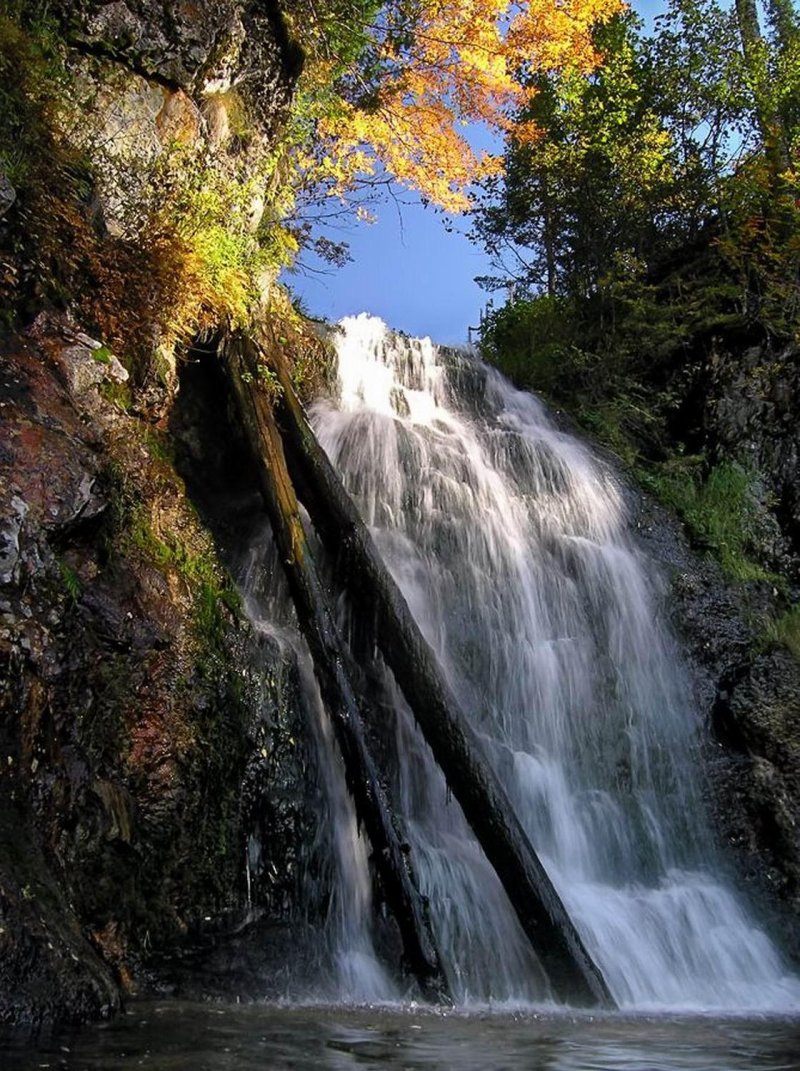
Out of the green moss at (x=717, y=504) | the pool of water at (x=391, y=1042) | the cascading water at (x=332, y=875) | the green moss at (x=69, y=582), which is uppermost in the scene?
the green moss at (x=717, y=504)

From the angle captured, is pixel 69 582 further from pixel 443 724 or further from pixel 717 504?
pixel 717 504

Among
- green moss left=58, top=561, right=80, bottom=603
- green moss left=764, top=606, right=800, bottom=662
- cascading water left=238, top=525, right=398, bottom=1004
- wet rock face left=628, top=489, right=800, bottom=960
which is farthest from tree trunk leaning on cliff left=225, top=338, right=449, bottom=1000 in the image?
green moss left=764, top=606, right=800, bottom=662

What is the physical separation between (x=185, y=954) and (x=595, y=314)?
41.7 feet

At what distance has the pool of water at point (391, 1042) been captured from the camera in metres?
3.07

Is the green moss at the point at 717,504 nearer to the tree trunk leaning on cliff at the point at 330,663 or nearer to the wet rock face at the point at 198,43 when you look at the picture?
the tree trunk leaning on cliff at the point at 330,663

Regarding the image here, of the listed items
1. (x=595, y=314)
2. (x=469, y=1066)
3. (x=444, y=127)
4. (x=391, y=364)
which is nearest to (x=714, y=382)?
(x=595, y=314)

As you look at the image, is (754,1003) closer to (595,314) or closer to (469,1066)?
(469,1066)

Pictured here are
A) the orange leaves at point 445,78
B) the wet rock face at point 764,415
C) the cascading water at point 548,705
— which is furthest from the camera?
the orange leaves at point 445,78

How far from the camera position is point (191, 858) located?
5.17 m

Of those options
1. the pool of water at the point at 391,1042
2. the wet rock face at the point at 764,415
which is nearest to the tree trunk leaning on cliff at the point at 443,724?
the pool of water at the point at 391,1042

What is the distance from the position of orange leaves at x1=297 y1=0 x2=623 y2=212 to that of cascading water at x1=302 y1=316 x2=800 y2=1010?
4.54 m

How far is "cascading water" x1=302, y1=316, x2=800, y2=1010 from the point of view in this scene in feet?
19.8

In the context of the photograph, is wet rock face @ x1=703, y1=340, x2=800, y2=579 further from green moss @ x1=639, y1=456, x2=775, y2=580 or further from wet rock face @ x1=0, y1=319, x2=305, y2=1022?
wet rock face @ x1=0, y1=319, x2=305, y2=1022

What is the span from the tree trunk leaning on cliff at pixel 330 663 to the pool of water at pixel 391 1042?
1.98ft
